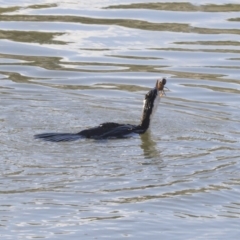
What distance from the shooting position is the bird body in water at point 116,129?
941 centimetres

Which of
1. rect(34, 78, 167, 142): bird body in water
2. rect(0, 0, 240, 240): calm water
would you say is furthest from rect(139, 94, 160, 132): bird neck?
rect(0, 0, 240, 240): calm water

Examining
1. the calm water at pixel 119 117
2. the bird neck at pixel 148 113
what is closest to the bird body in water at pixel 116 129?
the bird neck at pixel 148 113

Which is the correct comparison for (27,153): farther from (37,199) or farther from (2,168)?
(37,199)

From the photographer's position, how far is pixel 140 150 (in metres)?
9.34

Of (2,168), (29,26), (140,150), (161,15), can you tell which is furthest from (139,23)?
(2,168)

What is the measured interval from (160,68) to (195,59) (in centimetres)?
69

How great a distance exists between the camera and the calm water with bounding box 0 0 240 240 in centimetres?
750

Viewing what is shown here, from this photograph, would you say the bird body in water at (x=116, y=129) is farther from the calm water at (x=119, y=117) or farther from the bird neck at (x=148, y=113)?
the calm water at (x=119, y=117)

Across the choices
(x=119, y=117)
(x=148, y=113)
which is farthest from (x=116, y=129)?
(x=119, y=117)

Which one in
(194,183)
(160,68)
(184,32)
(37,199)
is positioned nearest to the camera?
(37,199)

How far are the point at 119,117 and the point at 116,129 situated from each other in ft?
3.15

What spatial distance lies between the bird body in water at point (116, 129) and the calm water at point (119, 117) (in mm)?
101

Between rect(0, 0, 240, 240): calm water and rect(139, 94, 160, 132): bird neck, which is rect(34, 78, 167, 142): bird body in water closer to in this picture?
rect(139, 94, 160, 132): bird neck

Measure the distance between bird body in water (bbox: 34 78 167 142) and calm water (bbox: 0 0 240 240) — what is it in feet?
0.33
